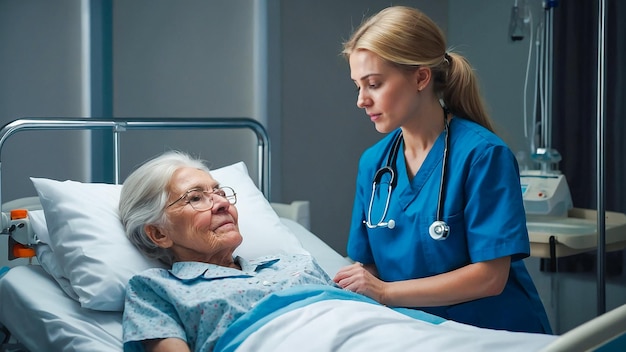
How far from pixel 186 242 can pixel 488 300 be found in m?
A: 0.71

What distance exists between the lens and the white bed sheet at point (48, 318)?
1576 millimetres

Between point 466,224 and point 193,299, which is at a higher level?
point 466,224

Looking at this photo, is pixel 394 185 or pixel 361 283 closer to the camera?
pixel 361 283

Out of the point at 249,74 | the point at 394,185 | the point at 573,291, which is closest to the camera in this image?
the point at 394,185

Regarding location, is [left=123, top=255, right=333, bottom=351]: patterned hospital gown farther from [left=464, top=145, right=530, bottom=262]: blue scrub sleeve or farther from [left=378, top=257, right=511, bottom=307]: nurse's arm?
[left=464, top=145, right=530, bottom=262]: blue scrub sleeve

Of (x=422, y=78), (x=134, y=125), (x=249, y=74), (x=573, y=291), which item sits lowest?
(x=573, y=291)

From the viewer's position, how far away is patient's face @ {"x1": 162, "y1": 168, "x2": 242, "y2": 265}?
1.74m

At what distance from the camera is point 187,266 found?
169 cm

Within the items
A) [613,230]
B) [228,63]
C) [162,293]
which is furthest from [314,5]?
[162,293]

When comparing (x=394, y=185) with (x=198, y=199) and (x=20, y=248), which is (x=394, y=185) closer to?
(x=198, y=199)

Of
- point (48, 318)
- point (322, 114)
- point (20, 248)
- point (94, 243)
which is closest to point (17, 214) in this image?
point (20, 248)

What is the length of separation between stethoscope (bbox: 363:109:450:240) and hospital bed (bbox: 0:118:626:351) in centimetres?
19

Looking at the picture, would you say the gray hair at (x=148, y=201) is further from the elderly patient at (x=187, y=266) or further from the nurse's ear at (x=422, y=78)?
the nurse's ear at (x=422, y=78)

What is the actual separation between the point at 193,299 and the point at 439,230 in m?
0.56
